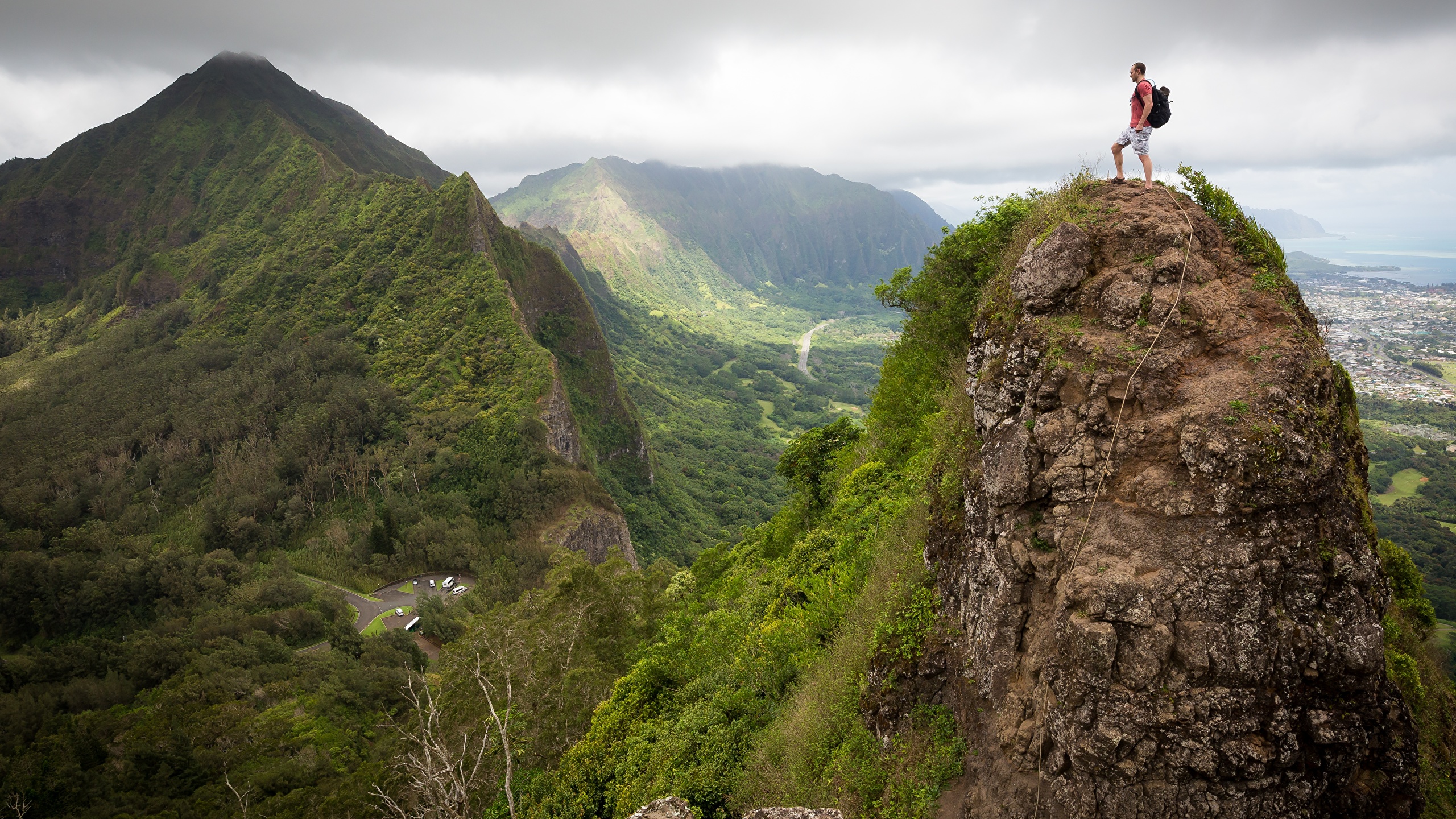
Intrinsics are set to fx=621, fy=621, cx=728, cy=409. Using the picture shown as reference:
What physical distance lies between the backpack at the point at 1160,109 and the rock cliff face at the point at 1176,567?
193cm

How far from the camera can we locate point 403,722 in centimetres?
4462

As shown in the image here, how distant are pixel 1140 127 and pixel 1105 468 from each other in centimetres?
691

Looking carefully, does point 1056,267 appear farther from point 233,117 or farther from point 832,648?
point 233,117

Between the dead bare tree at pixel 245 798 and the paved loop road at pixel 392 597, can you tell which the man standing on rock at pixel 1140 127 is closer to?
the dead bare tree at pixel 245 798

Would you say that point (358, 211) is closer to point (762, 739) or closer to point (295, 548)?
point (295, 548)

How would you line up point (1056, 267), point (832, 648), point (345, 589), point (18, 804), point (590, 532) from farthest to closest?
point (590, 532), point (345, 589), point (18, 804), point (832, 648), point (1056, 267)

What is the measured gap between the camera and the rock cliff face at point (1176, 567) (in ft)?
26.2

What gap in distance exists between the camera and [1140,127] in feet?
38.4

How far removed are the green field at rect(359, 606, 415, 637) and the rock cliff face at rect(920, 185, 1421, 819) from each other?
62.2 meters

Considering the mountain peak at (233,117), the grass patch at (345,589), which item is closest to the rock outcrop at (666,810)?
the grass patch at (345,589)

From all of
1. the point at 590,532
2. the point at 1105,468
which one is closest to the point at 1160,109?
the point at 1105,468

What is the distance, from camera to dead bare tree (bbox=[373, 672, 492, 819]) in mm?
14953

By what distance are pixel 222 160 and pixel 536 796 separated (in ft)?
636

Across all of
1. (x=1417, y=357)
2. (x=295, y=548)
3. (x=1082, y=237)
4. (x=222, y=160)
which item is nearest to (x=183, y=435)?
(x=295, y=548)
